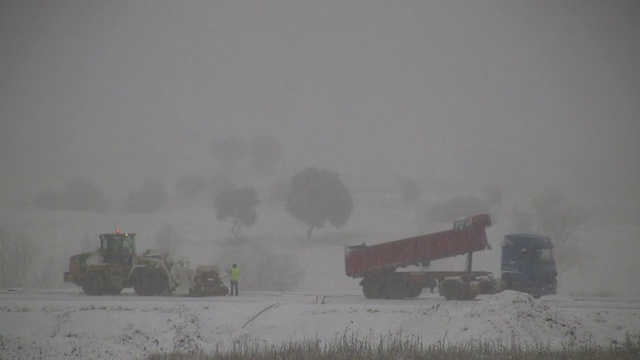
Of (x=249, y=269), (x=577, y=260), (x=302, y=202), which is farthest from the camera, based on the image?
(x=302, y=202)

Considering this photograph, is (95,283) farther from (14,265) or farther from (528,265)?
(14,265)

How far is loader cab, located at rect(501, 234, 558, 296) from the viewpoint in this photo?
1248 inches

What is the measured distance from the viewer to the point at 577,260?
65250mm

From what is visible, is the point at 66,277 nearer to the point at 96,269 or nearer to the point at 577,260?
the point at 96,269

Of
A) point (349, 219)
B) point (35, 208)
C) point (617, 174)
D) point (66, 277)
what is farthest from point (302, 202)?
point (617, 174)

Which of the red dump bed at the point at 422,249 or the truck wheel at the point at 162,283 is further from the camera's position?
the truck wheel at the point at 162,283

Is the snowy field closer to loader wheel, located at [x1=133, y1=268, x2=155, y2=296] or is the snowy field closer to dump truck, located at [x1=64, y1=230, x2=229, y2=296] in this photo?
loader wheel, located at [x1=133, y1=268, x2=155, y2=296]

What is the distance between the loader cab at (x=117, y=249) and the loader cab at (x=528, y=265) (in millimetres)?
17971

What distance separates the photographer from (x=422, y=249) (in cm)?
3250

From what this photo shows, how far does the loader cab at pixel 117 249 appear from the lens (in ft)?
112

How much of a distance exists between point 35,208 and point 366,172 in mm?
103245

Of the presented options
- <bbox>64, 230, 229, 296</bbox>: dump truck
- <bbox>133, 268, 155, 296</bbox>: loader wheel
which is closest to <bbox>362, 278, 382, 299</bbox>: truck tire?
<bbox>64, 230, 229, 296</bbox>: dump truck

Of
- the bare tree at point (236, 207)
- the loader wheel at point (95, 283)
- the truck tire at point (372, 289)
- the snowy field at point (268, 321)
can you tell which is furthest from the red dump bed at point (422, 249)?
the bare tree at point (236, 207)

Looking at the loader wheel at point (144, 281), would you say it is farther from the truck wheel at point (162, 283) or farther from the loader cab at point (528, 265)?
the loader cab at point (528, 265)
